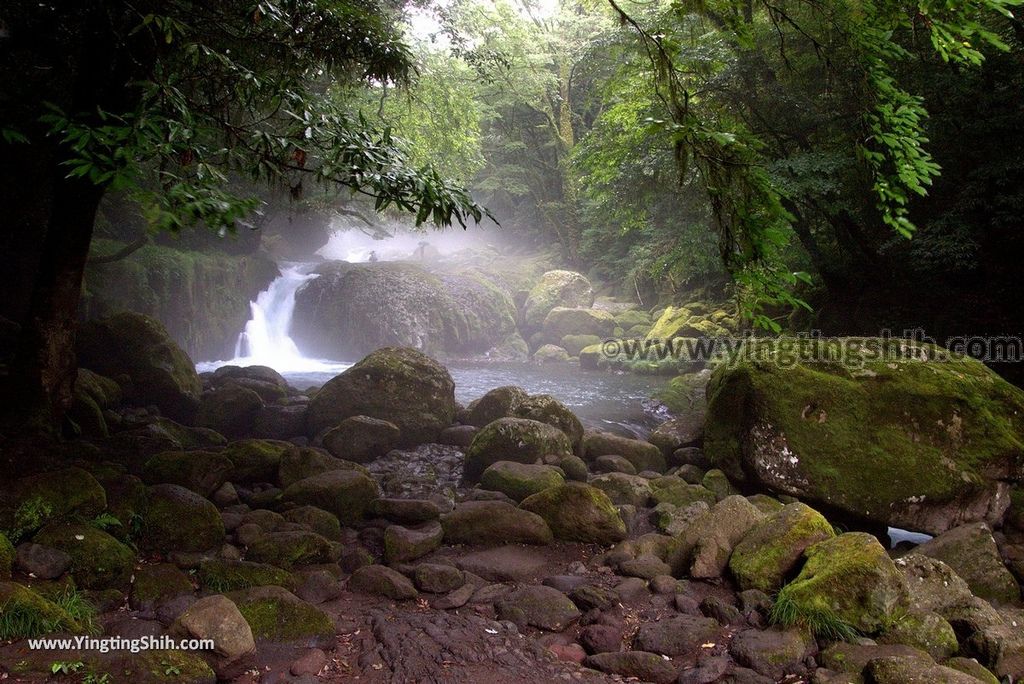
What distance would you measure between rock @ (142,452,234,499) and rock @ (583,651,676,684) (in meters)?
4.23

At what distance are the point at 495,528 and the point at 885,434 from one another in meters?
4.38

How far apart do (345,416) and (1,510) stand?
5.32 meters

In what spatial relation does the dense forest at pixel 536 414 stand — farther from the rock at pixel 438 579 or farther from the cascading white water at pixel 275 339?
the cascading white water at pixel 275 339

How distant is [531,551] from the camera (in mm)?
5680

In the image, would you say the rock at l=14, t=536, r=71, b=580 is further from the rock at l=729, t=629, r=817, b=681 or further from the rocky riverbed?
the rock at l=729, t=629, r=817, b=681

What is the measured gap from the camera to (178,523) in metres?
4.93

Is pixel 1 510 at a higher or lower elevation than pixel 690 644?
higher

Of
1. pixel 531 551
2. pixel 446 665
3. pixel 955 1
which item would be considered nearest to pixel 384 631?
pixel 446 665

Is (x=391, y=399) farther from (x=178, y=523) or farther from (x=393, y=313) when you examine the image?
(x=393, y=313)

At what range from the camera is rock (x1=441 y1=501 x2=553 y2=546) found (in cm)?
577

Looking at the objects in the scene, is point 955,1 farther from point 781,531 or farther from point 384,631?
point 384,631

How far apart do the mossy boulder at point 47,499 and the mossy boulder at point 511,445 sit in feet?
13.9

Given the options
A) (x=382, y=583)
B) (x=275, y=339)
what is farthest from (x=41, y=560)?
(x=275, y=339)

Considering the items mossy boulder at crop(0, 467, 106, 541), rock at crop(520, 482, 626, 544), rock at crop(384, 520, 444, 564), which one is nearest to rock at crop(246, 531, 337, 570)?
rock at crop(384, 520, 444, 564)
